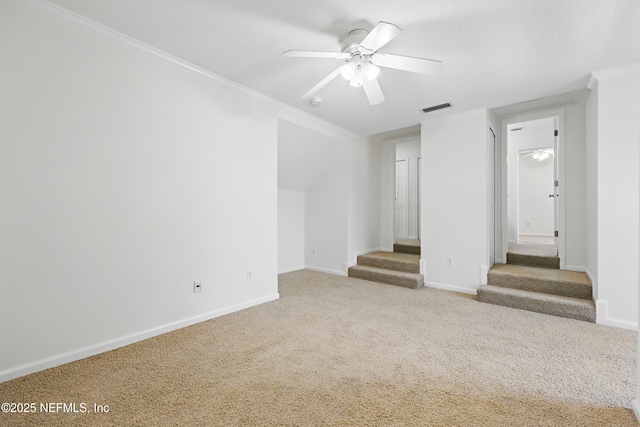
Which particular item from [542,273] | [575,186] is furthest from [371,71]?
[575,186]

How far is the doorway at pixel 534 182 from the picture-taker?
3.91m

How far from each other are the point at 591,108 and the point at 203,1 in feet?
13.1

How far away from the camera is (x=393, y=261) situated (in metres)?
4.49

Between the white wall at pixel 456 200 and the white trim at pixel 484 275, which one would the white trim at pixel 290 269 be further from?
the white trim at pixel 484 275

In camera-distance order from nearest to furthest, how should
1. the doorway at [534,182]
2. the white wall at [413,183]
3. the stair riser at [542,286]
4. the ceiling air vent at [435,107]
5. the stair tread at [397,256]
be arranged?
1. the stair riser at [542,286]
2. the ceiling air vent at [435,107]
3. the doorway at [534,182]
4. the stair tread at [397,256]
5. the white wall at [413,183]

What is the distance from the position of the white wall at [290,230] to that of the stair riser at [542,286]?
3.09 metres

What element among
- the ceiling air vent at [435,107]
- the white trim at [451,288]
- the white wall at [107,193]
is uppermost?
the ceiling air vent at [435,107]

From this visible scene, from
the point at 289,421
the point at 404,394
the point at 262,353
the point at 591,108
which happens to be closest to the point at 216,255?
the point at 262,353

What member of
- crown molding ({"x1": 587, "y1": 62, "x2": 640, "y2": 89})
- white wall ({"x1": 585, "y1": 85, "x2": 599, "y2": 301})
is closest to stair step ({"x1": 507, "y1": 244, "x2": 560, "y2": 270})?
white wall ({"x1": 585, "y1": 85, "x2": 599, "y2": 301})

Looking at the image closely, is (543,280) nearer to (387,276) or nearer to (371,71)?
(387,276)

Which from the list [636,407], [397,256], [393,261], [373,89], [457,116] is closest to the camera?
[636,407]

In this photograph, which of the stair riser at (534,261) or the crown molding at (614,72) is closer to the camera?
the crown molding at (614,72)

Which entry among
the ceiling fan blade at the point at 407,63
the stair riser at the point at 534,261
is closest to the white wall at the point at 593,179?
the stair riser at the point at 534,261

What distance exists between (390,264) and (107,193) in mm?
3803
